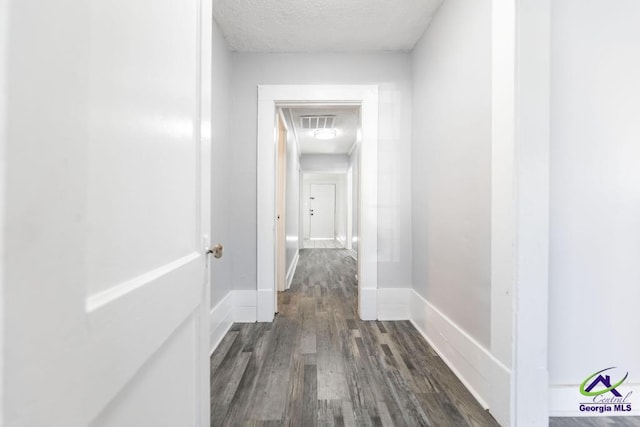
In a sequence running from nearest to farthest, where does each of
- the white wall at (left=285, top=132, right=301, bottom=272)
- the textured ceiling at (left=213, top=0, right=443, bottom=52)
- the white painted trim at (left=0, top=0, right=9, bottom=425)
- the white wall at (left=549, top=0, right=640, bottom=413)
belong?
the white painted trim at (left=0, top=0, right=9, bottom=425)
the white wall at (left=549, top=0, right=640, bottom=413)
the textured ceiling at (left=213, top=0, right=443, bottom=52)
the white wall at (left=285, top=132, right=301, bottom=272)

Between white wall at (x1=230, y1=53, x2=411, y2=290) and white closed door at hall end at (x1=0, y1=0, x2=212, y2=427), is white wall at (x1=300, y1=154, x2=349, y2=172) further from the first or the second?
white closed door at hall end at (x1=0, y1=0, x2=212, y2=427)

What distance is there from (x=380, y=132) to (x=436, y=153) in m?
0.64

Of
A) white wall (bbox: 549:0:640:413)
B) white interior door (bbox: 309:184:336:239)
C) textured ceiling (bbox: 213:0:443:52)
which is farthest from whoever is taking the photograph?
white interior door (bbox: 309:184:336:239)

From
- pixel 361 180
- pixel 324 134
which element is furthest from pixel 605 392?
pixel 324 134

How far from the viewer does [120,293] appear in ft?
1.67

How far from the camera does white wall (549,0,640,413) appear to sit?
4.29 ft

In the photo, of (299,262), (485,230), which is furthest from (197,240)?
(299,262)

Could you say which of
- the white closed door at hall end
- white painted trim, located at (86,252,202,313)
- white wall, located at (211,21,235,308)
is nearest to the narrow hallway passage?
white wall, located at (211,21,235,308)

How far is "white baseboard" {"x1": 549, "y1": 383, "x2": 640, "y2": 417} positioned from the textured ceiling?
7.65 ft

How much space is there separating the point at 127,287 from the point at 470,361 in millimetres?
1668

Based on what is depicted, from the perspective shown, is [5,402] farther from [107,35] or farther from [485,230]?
[485,230]

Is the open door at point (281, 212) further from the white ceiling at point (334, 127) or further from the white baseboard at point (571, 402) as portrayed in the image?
the white baseboard at point (571, 402)

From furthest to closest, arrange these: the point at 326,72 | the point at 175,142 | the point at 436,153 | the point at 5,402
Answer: the point at 326,72
the point at 436,153
the point at 175,142
the point at 5,402

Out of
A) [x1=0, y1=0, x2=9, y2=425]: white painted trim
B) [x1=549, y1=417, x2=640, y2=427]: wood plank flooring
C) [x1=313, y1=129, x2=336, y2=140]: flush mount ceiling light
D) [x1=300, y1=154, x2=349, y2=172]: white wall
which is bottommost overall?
[x1=549, y1=417, x2=640, y2=427]: wood plank flooring
